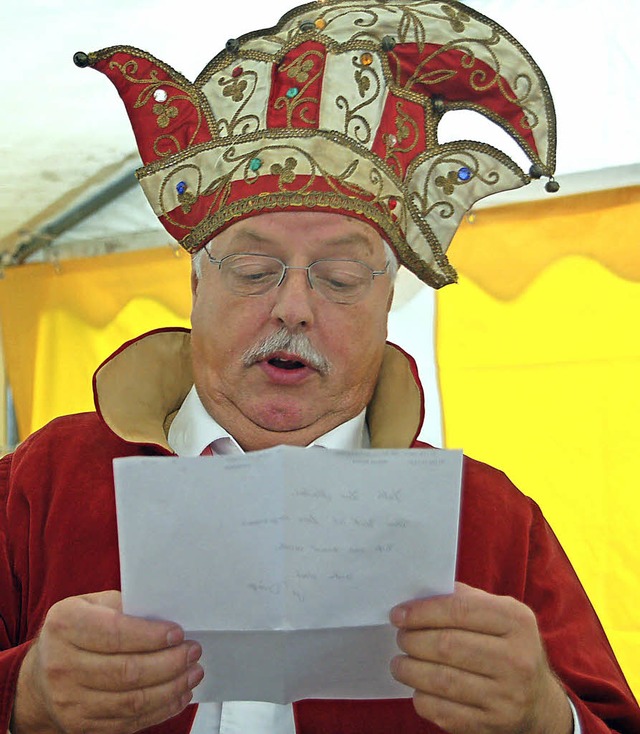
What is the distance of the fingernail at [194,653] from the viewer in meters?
1.29

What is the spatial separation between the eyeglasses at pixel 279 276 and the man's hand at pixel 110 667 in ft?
2.46

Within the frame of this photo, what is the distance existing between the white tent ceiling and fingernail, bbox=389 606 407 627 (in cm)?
202

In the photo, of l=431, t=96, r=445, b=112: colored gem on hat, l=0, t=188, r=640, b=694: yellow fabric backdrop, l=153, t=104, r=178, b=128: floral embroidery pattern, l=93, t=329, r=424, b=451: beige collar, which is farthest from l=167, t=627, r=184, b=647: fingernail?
l=0, t=188, r=640, b=694: yellow fabric backdrop

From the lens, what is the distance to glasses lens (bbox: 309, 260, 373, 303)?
1911mm

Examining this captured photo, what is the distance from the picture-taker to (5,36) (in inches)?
121

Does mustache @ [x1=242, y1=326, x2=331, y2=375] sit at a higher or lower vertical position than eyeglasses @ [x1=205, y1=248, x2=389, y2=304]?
lower

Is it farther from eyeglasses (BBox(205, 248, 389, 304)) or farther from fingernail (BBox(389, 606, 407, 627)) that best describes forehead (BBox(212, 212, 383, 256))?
fingernail (BBox(389, 606, 407, 627))

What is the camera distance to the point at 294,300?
185 cm

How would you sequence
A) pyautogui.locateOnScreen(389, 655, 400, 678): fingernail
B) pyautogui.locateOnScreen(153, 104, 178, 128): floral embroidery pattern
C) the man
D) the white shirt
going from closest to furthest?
pyautogui.locateOnScreen(389, 655, 400, 678): fingernail < the white shirt < the man < pyautogui.locateOnScreen(153, 104, 178, 128): floral embroidery pattern

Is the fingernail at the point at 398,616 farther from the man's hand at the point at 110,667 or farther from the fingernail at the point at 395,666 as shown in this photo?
the man's hand at the point at 110,667

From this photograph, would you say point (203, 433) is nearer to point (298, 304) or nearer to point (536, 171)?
point (298, 304)

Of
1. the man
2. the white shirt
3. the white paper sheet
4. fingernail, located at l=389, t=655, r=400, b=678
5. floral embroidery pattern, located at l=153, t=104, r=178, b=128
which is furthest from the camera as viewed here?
floral embroidery pattern, located at l=153, t=104, r=178, b=128

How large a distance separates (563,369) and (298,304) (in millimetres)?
1469

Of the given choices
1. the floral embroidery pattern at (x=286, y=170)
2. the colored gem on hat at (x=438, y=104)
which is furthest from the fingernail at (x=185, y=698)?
the colored gem on hat at (x=438, y=104)
